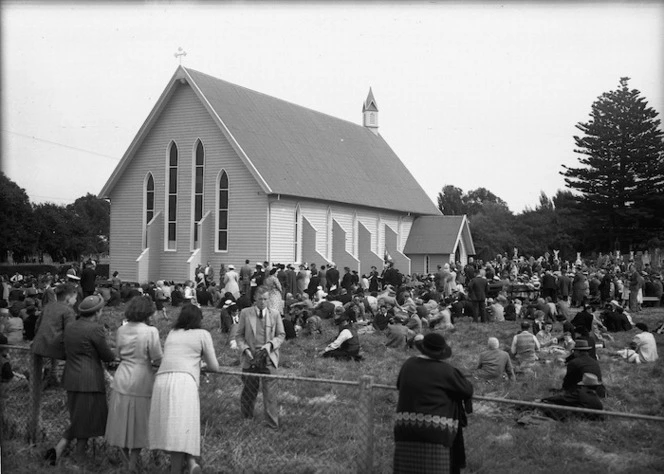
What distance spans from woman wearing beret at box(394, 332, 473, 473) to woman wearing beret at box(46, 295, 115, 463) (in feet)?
12.3

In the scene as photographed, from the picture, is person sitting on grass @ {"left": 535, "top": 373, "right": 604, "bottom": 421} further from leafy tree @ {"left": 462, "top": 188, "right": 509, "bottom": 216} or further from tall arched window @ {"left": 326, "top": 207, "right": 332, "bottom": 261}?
leafy tree @ {"left": 462, "top": 188, "right": 509, "bottom": 216}

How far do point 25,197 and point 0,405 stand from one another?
190 feet

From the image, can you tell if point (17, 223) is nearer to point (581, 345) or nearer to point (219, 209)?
point (219, 209)

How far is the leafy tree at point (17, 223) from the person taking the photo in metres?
51.3

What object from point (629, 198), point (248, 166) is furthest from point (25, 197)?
point (629, 198)

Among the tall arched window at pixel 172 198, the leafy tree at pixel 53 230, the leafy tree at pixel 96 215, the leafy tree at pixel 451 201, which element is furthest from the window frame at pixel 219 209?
the leafy tree at pixel 451 201

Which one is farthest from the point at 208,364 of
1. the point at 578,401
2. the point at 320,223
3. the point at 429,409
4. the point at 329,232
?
the point at 329,232

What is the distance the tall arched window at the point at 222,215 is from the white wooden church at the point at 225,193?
0.05 meters

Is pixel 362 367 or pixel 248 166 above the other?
pixel 248 166

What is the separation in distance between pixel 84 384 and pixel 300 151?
3399 cm

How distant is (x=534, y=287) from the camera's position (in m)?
29.6

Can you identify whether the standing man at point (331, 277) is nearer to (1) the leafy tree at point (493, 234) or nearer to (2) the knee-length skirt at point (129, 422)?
(2) the knee-length skirt at point (129, 422)

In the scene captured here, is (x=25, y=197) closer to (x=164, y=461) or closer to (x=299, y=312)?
(x=299, y=312)

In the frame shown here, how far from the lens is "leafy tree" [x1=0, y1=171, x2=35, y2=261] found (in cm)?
5128
